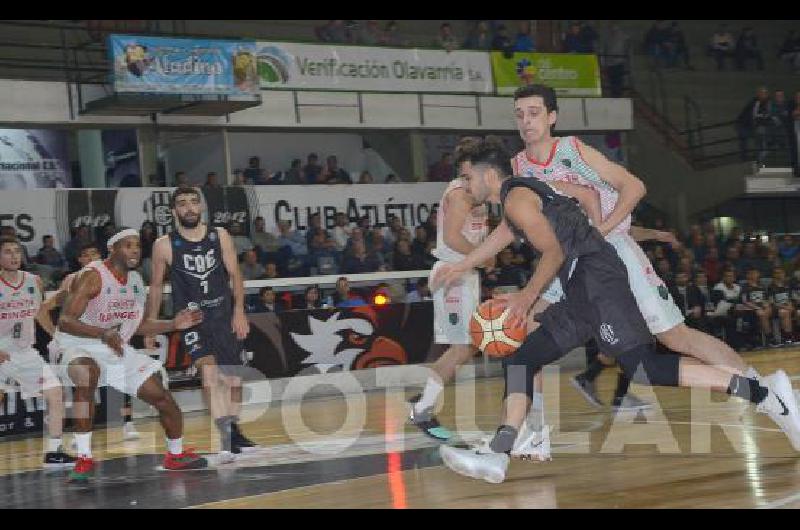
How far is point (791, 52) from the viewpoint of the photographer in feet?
101

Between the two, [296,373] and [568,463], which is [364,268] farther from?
[568,463]

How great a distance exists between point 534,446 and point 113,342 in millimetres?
3113

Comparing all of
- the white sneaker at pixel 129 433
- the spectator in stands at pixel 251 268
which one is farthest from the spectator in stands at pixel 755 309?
the white sneaker at pixel 129 433

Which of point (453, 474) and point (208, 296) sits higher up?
point (208, 296)

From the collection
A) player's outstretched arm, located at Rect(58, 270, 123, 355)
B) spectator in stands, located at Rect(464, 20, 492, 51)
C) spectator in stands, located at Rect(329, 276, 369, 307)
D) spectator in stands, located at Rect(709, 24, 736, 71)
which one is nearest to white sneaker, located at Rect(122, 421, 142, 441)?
player's outstretched arm, located at Rect(58, 270, 123, 355)

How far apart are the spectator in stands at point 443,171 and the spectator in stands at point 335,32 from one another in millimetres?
2937

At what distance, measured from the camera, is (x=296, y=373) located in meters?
15.9

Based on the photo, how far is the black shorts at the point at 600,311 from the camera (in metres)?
6.62

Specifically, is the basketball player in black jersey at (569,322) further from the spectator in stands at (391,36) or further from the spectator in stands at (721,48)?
the spectator in stands at (721,48)

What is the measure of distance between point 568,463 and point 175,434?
2963 mm

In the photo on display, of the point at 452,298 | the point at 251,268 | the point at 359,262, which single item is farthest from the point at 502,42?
the point at 452,298

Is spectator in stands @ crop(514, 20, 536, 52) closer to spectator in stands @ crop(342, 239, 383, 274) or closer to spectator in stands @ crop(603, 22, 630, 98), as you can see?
spectator in stands @ crop(603, 22, 630, 98)

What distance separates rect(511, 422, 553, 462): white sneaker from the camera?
25.5ft

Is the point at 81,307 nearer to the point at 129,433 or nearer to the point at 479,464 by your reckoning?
the point at 129,433
